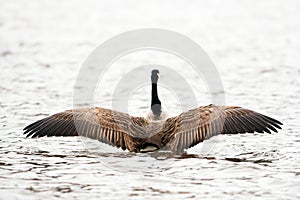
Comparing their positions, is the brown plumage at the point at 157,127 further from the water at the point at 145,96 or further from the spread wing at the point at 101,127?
the water at the point at 145,96

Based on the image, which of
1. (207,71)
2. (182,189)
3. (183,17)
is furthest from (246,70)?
(182,189)

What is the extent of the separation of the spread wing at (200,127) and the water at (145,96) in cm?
31

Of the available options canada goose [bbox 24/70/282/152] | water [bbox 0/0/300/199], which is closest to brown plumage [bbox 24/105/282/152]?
canada goose [bbox 24/70/282/152]

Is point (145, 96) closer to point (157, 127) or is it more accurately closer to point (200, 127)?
point (157, 127)

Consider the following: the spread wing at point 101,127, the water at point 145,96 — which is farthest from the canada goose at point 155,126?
the water at point 145,96

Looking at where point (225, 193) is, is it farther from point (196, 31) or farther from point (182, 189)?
point (196, 31)

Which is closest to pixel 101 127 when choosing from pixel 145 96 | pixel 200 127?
pixel 200 127

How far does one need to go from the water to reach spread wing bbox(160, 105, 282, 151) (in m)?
0.31

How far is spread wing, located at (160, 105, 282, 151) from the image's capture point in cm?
1166

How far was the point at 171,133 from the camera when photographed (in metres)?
11.7

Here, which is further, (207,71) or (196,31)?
(196,31)

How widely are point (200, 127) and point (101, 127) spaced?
5.97 feet

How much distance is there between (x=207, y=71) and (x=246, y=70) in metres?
1.16

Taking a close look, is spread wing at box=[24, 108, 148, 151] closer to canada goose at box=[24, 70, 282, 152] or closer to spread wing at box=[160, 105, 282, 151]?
canada goose at box=[24, 70, 282, 152]
